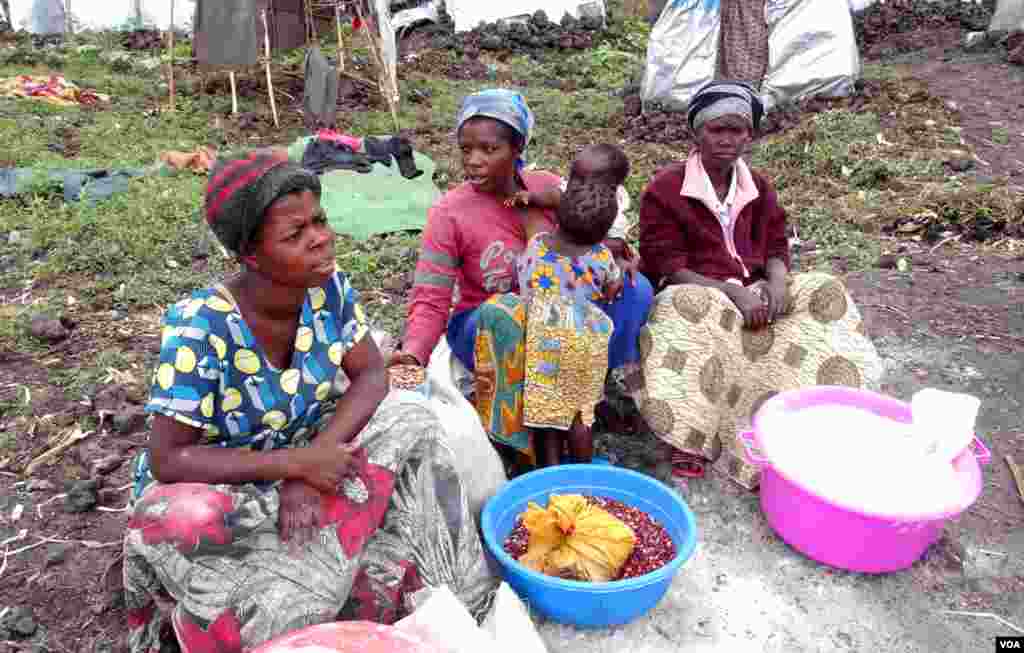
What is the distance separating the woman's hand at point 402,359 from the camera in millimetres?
2484

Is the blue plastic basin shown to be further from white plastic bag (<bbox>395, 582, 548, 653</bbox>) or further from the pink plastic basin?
the pink plastic basin

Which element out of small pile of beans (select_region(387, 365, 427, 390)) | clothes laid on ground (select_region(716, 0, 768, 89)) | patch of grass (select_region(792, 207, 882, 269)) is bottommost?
small pile of beans (select_region(387, 365, 427, 390))

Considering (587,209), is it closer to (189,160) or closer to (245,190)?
(245,190)

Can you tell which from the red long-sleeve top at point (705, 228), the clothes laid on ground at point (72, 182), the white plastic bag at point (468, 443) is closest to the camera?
the white plastic bag at point (468, 443)

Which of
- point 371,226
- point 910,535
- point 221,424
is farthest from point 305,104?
point 910,535

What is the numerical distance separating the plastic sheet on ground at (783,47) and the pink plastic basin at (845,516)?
5.40 metres

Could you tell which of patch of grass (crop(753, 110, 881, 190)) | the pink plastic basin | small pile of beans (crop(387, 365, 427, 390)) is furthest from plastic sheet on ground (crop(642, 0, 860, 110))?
small pile of beans (crop(387, 365, 427, 390))

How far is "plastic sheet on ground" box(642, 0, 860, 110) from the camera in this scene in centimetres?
701

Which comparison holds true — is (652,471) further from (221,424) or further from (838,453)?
(221,424)

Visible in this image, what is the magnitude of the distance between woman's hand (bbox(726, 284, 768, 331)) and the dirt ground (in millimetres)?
561

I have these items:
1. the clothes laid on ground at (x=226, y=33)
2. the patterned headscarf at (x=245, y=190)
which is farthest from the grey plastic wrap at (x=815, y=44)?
the patterned headscarf at (x=245, y=190)

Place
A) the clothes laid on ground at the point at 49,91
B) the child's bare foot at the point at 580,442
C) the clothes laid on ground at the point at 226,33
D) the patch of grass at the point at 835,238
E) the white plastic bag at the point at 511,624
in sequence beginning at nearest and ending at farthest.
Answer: the white plastic bag at the point at 511,624, the child's bare foot at the point at 580,442, the patch of grass at the point at 835,238, the clothes laid on ground at the point at 226,33, the clothes laid on ground at the point at 49,91

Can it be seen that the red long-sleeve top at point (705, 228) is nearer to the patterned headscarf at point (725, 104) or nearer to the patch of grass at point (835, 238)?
the patterned headscarf at point (725, 104)

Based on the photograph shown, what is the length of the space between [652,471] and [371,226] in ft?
9.26
